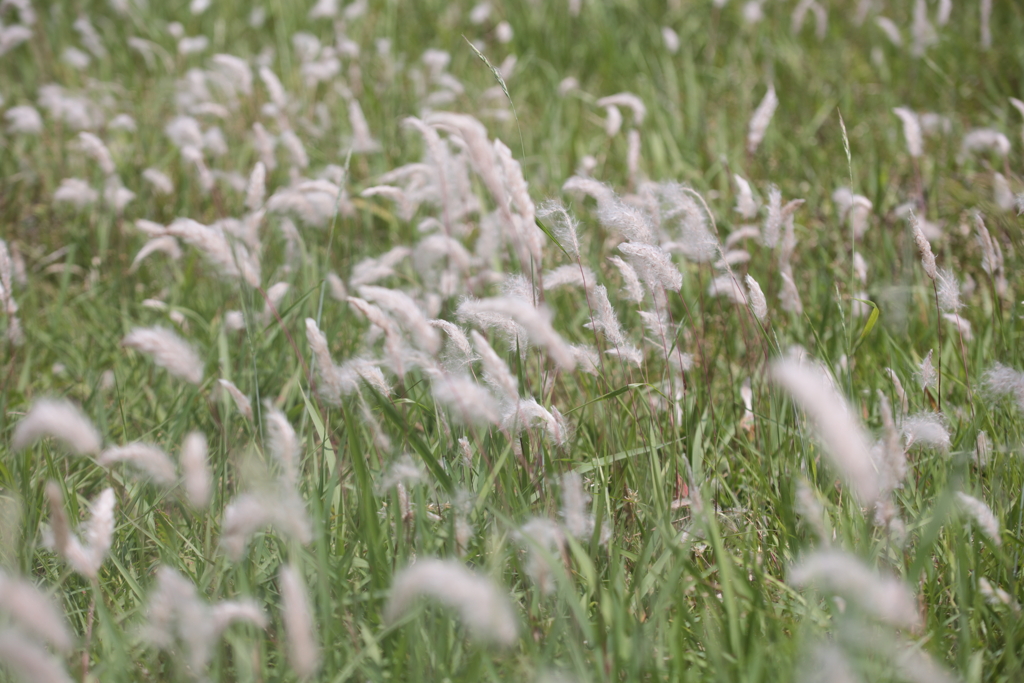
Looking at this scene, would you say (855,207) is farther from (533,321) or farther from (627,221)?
(533,321)

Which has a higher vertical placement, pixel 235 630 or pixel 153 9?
pixel 153 9

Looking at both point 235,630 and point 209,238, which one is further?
point 209,238

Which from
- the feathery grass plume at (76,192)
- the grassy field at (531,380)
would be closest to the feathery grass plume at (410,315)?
the grassy field at (531,380)

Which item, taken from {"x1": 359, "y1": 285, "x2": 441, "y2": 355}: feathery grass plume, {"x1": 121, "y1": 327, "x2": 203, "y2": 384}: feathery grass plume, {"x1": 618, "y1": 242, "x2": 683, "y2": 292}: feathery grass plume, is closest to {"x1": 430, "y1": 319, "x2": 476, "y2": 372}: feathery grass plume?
{"x1": 359, "y1": 285, "x2": 441, "y2": 355}: feathery grass plume

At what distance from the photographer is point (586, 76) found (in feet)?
15.3

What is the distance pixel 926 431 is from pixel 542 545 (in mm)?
786

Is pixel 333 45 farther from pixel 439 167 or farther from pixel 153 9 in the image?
pixel 439 167

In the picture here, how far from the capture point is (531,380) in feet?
7.02

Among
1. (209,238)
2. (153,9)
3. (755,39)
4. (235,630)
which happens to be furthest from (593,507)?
(153,9)

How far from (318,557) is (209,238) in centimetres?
71

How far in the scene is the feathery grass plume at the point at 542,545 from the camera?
113cm

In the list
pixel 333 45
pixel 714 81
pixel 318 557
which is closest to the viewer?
pixel 318 557

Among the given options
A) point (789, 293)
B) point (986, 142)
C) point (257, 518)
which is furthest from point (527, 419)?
point (986, 142)

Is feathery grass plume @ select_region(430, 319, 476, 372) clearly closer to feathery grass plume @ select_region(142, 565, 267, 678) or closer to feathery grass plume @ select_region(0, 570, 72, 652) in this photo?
feathery grass plume @ select_region(142, 565, 267, 678)
